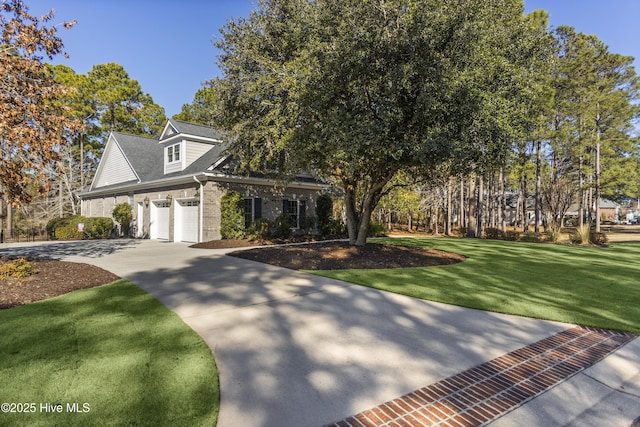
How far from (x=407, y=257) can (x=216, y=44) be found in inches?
459

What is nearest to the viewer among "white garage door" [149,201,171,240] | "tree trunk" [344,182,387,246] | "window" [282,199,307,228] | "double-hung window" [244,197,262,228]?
"tree trunk" [344,182,387,246]

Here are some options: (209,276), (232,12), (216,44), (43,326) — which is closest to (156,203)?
(216,44)

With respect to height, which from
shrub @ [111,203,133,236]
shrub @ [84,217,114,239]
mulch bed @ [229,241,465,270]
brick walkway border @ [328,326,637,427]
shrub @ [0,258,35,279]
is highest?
shrub @ [111,203,133,236]

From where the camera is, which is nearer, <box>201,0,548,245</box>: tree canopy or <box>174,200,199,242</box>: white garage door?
<box>201,0,548,245</box>: tree canopy

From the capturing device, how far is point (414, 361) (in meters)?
3.57

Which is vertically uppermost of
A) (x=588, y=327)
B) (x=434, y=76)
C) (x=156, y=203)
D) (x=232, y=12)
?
(x=232, y=12)

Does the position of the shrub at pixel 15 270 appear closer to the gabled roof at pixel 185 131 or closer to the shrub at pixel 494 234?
the gabled roof at pixel 185 131

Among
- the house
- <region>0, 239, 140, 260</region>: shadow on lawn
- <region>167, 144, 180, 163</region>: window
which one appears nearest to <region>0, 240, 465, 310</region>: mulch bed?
<region>0, 239, 140, 260</region>: shadow on lawn

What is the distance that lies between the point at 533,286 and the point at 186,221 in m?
14.9

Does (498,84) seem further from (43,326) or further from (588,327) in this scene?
(43,326)

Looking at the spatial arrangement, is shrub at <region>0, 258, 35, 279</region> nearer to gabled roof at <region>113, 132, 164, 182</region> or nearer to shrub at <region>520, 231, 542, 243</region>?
gabled roof at <region>113, 132, 164, 182</region>

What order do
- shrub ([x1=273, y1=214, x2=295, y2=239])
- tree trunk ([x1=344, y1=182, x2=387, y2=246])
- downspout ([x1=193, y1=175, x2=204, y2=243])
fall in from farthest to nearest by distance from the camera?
1. shrub ([x1=273, y1=214, x2=295, y2=239])
2. downspout ([x1=193, y1=175, x2=204, y2=243])
3. tree trunk ([x1=344, y1=182, x2=387, y2=246])

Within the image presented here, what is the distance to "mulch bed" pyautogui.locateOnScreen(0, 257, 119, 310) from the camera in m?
5.71

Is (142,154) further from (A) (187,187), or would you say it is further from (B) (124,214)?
(A) (187,187)
